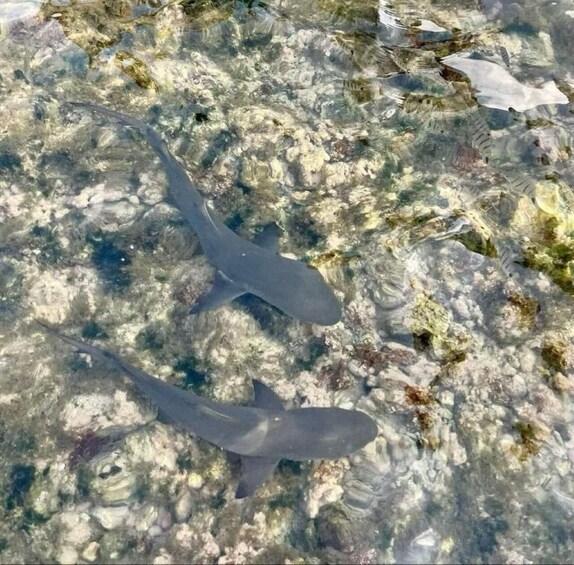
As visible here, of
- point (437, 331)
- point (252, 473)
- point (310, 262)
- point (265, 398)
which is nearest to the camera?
point (252, 473)

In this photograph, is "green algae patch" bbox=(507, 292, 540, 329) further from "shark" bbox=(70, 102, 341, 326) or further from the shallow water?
"shark" bbox=(70, 102, 341, 326)

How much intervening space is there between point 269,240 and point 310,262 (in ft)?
1.71

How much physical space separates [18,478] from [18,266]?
2220 mm

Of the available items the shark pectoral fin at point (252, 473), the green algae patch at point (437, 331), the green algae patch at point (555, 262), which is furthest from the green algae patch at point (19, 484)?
the green algae patch at point (555, 262)

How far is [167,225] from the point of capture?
582 centimetres

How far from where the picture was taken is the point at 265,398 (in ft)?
15.6

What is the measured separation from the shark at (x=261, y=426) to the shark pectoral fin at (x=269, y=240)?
58.5 inches

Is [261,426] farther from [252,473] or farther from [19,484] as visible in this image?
[19,484]

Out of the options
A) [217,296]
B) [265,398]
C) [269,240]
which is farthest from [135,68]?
[265,398]

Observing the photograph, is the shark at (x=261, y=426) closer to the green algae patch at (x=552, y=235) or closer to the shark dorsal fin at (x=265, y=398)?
the shark dorsal fin at (x=265, y=398)

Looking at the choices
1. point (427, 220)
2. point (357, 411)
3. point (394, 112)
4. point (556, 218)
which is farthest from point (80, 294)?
point (556, 218)

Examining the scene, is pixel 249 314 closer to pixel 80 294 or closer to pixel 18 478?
pixel 80 294

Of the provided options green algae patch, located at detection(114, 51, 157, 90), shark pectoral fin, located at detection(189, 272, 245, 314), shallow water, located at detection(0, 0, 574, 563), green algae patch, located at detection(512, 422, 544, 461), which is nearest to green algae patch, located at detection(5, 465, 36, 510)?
shallow water, located at detection(0, 0, 574, 563)

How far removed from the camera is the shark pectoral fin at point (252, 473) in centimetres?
444
